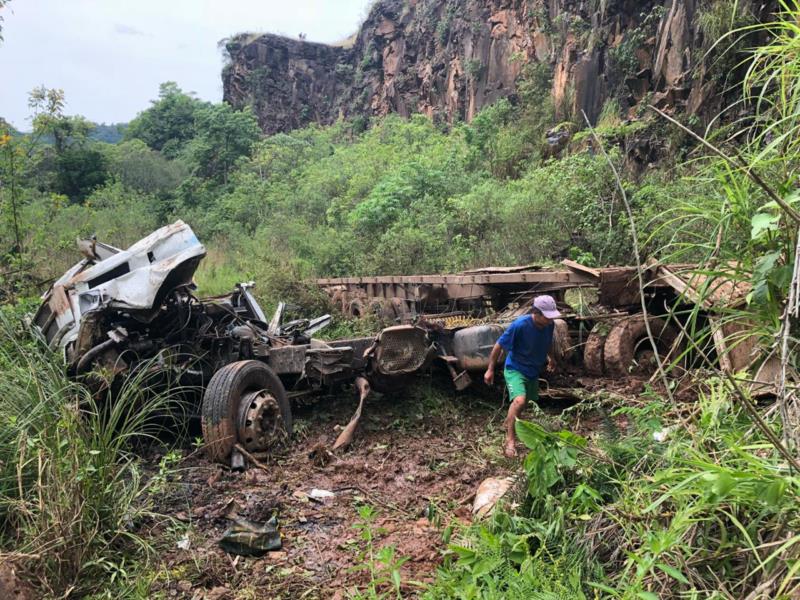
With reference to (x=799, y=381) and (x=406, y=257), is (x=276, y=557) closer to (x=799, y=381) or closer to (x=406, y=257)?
(x=799, y=381)

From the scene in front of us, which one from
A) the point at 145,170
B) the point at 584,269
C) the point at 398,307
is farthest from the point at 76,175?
the point at 584,269

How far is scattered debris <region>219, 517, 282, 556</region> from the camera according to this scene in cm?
370

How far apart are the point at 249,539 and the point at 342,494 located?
1.11 metres

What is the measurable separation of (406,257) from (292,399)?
7805 mm

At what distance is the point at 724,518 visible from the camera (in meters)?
2.18

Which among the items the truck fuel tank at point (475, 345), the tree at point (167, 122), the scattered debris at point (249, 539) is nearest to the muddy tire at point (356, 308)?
the truck fuel tank at point (475, 345)

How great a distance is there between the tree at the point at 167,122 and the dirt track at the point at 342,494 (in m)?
48.2

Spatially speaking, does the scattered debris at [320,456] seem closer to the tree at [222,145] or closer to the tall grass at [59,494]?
the tall grass at [59,494]

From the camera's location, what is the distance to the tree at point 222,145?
3719 centimetres

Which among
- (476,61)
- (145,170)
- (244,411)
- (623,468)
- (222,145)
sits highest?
(476,61)

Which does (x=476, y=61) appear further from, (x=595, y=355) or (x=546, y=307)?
(x=546, y=307)

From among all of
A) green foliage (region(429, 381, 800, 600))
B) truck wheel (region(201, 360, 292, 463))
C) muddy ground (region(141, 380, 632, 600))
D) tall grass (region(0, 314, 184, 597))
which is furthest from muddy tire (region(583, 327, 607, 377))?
tall grass (region(0, 314, 184, 597))

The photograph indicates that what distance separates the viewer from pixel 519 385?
530 cm

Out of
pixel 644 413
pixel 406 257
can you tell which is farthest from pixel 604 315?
pixel 406 257
